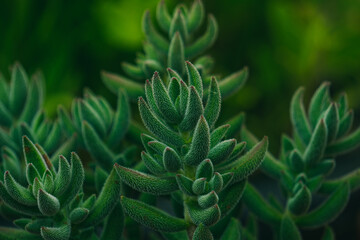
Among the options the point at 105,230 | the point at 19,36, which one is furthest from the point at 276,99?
the point at 105,230

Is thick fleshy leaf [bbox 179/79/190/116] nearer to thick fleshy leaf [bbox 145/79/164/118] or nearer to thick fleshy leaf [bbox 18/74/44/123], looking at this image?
thick fleshy leaf [bbox 145/79/164/118]

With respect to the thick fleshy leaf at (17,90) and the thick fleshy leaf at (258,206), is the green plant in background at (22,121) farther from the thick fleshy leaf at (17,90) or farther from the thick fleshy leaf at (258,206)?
the thick fleshy leaf at (258,206)

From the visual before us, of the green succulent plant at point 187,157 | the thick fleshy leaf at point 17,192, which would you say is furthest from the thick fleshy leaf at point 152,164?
the thick fleshy leaf at point 17,192

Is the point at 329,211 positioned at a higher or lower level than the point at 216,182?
lower

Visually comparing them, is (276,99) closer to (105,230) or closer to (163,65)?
(163,65)

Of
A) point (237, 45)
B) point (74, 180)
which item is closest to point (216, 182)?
point (74, 180)

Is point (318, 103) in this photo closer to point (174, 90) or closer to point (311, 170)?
point (311, 170)
